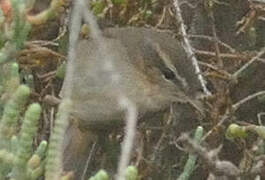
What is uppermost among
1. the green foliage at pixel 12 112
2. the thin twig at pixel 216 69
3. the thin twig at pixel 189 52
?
the green foliage at pixel 12 112

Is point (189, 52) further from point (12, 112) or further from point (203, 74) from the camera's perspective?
point (12, 112)

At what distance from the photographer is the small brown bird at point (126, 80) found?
10.5 ft

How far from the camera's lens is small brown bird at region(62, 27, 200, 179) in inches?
126

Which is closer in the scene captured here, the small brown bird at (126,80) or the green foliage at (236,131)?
the green foliage at (236,131)

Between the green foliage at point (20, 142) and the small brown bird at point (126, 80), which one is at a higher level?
the green foliage at point (20, 142)

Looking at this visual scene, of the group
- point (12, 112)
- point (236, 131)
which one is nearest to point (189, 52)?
point (236, 131)

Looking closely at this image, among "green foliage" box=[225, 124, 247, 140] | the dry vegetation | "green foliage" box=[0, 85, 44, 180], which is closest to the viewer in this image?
"green foliage" box=[0, 85, 44, 180]

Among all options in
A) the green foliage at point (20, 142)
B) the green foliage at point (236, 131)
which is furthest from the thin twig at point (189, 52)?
the green foliage at point (20, 142)

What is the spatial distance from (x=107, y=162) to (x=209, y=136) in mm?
435

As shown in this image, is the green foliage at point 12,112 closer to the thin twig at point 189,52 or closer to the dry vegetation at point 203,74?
the dry vegetation at point 203,74

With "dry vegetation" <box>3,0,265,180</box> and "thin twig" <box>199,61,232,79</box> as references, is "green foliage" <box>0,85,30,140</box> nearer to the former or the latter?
"dry vegetation" <box>3,0,265,180</box>

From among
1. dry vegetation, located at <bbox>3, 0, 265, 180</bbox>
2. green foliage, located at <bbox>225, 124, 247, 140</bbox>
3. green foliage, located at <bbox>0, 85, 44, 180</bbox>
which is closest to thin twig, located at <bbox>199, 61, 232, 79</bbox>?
dry vegetation, located at <bbox>3, 0, 265, 180</bbox>

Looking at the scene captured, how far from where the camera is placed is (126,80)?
328 cm

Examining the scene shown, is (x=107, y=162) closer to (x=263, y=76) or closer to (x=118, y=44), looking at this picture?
(x=118, y=44)
